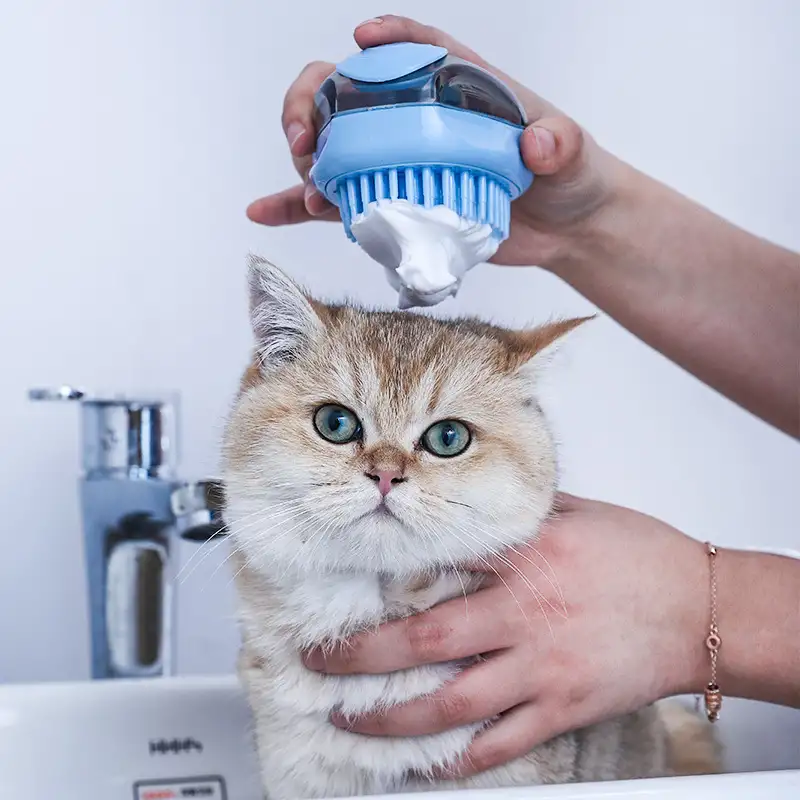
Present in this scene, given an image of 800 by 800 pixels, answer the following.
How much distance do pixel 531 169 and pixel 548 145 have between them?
2 cm

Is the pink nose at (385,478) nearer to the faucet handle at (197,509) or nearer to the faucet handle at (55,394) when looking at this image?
the faucet handle at (197,509)

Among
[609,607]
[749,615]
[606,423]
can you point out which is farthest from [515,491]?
[606,423]

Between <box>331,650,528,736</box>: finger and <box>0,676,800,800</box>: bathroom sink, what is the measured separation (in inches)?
12.0

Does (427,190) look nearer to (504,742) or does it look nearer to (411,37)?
(411,37)

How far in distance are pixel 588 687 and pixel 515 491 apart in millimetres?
185

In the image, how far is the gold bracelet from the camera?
85 centimetres

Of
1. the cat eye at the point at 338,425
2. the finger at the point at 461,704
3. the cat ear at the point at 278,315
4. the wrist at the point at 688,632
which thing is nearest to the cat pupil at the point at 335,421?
the cat eye at the point at 338,425

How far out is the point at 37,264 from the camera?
1.30 meters

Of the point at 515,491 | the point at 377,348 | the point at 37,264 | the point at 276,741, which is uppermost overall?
the point at 37,264

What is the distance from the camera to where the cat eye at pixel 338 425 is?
2.64ft

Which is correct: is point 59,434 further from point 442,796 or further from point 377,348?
point 442,796

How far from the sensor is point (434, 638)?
763 millimetres

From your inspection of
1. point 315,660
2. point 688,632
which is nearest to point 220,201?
point 315,660

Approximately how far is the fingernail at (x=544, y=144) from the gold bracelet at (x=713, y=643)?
0.40m
